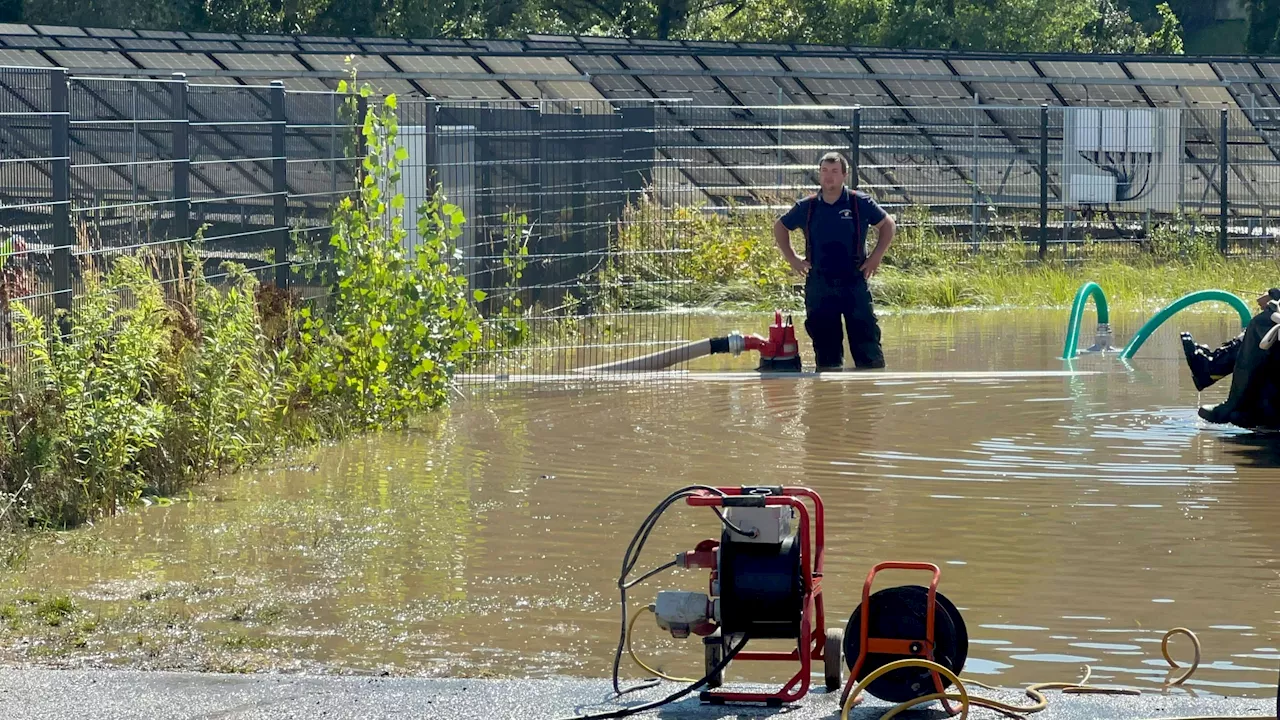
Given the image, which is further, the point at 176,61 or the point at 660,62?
the point at 176,61

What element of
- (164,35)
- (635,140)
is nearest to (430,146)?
(635,140)

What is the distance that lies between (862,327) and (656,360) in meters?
1.48

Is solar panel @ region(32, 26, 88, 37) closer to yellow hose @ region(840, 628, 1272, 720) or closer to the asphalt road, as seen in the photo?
the asphalt road

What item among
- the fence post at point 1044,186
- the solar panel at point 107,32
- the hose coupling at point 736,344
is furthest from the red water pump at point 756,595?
the solar panel at point 107,32

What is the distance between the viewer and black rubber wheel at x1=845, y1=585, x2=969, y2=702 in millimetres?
5512

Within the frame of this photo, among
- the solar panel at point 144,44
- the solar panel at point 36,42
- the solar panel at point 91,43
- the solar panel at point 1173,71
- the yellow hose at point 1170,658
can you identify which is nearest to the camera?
the yellow hose at point 1170,658

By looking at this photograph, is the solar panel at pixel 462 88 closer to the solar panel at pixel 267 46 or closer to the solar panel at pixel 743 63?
the solar panel at pixel 743 63

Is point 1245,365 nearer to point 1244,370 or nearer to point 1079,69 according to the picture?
point 1244,370

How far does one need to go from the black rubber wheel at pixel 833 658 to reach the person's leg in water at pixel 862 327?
765cm

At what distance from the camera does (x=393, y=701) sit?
5547 millimetres

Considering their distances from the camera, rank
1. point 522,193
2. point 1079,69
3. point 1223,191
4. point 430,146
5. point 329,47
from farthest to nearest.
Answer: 1. point 329,47
2. point 1079,69
3. point 1223,191
4. point 522,193
5. point 430,146

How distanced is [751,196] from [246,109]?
1281 centimetres

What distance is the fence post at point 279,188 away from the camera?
1144 centimetres

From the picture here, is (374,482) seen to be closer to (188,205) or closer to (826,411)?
(188,205)
